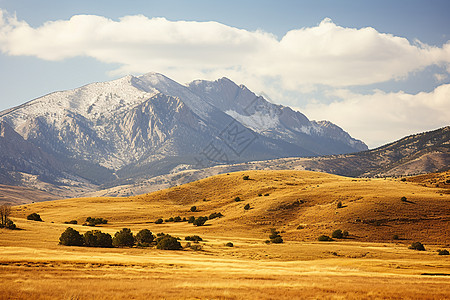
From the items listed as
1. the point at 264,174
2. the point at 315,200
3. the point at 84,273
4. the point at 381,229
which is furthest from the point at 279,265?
the point at 264,174

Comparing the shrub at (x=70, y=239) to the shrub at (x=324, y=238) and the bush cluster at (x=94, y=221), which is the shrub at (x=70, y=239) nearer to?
the shrub at (x=324, y=238)

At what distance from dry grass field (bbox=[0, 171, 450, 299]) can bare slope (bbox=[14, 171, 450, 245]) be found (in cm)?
26

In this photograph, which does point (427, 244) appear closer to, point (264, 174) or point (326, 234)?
point (326, 234)

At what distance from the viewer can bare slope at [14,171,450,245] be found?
67312mm

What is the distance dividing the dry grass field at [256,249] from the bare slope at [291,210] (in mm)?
262

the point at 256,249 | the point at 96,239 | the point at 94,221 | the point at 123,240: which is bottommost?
the point at 256,249

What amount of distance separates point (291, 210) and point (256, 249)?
102ft

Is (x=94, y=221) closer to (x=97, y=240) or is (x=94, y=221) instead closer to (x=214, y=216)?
(x=214, y=216)

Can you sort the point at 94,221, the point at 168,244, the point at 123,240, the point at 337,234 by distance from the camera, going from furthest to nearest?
the point at 94,221
the point at 337,234
the point at 123,240
the point at 168,244

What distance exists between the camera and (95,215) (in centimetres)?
9262

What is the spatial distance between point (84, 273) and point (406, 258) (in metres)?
34.1

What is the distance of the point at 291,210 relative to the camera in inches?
3147

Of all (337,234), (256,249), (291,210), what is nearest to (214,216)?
(291,210)

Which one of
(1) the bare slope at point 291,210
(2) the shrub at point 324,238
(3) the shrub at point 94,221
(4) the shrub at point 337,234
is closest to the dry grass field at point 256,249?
(1) the bare slope at point 291,210
